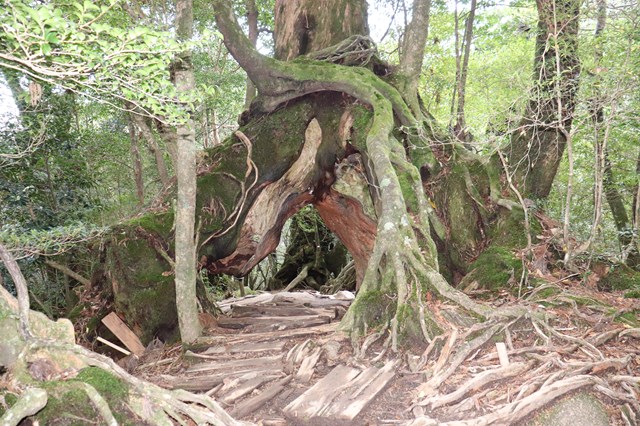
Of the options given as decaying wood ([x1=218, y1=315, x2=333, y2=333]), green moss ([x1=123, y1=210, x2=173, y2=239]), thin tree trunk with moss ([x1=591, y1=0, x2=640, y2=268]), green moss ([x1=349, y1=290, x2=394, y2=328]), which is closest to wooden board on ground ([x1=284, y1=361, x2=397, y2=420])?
green moss ([x1=349, y1=290, x2=394, y2=328])

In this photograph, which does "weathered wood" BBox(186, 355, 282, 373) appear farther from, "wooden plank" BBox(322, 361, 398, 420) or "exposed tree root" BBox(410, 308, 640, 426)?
"exposed tree root" BBox(410, 308, 640, 426)

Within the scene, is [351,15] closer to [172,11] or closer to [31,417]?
[172,11]

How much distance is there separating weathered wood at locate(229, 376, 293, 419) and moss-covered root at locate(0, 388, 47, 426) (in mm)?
1466

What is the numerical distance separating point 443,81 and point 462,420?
340 inches

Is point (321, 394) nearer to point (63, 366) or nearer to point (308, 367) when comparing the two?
point (308, 367)

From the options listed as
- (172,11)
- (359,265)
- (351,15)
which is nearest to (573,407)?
(359,265)

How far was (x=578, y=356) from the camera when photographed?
10.5ft

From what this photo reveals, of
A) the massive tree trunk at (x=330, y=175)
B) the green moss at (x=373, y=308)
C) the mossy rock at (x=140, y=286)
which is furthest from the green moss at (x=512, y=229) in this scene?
the mossy rock at (x=140, y=286)

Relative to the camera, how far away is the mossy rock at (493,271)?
4867 millimetres

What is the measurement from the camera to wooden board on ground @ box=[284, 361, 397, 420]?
9.34ft

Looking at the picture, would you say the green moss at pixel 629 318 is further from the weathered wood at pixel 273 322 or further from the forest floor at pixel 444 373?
the weathered wood at pixel 273 322

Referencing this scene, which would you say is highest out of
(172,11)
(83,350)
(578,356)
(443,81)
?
(172,11)

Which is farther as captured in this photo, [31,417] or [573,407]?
[573,407]

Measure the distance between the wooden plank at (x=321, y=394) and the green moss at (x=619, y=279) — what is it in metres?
3.26
